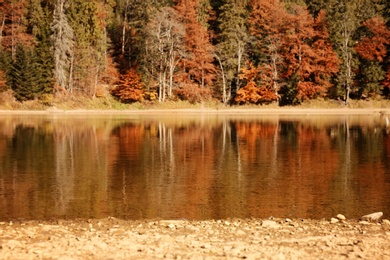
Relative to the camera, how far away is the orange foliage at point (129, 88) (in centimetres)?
6241

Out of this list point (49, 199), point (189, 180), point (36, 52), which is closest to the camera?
point (49, 199)

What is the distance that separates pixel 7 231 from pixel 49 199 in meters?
4.01

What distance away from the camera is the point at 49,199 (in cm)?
1327

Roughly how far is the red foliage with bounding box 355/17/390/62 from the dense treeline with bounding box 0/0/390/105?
0.45 feet

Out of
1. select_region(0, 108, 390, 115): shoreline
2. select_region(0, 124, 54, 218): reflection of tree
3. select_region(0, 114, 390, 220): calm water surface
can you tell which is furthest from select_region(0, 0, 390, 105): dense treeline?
select_region(0, 124, 54, 218): reflection of tree

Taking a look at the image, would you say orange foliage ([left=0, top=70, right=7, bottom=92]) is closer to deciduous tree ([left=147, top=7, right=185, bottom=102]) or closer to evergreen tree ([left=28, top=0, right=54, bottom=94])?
evergreen tree ([left=28, top=0, right=54, bottom=94])

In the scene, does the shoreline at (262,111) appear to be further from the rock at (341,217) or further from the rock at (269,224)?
the rock at (269,224)

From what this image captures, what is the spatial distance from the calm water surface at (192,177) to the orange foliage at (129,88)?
32375 mm

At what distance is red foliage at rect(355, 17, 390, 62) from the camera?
64.3m

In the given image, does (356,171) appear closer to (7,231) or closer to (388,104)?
(7,231)

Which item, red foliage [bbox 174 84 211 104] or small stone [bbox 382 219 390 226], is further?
red foliage [bbox 174 84 211 104]

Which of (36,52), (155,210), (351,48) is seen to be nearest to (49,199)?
(155,210)

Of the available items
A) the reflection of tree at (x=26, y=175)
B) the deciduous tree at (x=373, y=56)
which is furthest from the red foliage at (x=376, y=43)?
the reflection of tree at (x=26, y=175)

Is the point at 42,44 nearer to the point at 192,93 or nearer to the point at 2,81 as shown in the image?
the point at 2,81
